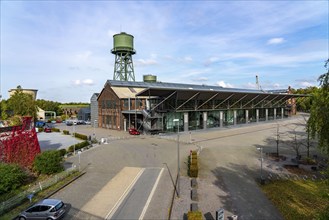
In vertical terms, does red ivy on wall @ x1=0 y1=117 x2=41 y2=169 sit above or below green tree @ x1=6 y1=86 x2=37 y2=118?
below

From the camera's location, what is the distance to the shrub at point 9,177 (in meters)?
22.1

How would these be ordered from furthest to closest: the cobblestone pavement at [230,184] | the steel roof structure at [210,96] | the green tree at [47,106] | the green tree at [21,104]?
the green tree at [47,106], the steel roof structure at [210,96], the green tree at [21,104], the cobblestone pavement at [230,184]

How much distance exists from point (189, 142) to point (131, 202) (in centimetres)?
2620

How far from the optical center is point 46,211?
1739 centimetres

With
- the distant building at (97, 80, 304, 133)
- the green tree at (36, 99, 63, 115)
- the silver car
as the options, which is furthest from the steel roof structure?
the green tree at (36, 99, 63, 115)

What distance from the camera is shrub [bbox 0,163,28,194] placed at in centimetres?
2212

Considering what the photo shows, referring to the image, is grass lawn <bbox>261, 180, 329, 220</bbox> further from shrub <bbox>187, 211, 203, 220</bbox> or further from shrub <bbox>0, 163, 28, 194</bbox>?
shrub <bbox>0, 163, 28, 194</bbox>

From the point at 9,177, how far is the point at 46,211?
25.5ft

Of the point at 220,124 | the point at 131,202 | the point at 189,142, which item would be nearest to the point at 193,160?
the point at 131,202

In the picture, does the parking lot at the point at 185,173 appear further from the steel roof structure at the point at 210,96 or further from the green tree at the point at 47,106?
the green tree at the point at 47,106

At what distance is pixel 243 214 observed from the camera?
1802 centimetres

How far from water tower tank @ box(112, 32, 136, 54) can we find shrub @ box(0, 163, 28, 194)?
65018 mm

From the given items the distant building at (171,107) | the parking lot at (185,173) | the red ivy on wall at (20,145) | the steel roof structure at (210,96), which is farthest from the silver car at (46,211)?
the distant building at (171,107)

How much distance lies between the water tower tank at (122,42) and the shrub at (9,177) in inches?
2560
